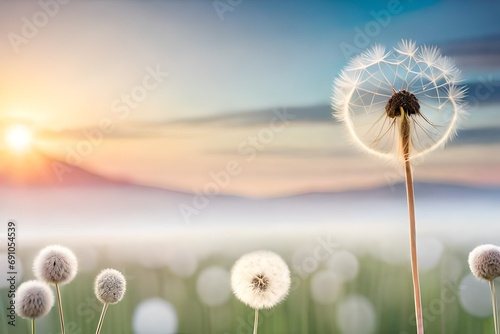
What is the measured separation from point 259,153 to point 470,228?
66cm

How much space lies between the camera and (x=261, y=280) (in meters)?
1.55

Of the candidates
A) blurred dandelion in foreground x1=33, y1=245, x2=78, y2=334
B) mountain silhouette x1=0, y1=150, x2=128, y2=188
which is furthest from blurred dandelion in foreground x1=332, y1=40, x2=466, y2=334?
blurred dandelion in foreground x1=33, y1=245, x2=78, y2=334

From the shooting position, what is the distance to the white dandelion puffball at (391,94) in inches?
63.7

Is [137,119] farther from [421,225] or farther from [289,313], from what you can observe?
[421,225]

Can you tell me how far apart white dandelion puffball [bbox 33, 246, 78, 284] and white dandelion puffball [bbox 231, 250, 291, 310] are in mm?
442

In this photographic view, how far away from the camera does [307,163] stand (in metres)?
1.76

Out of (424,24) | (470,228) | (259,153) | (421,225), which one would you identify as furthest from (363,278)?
(424,24)

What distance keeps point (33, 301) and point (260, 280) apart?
59 cm

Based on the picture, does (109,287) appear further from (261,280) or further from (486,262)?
(486,262)

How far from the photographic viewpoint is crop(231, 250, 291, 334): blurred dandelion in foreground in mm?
1547

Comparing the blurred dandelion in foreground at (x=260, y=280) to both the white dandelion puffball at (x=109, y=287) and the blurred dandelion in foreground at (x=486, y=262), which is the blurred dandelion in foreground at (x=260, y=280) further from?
the blurred dandelion in foreground at (x=486, y=262)

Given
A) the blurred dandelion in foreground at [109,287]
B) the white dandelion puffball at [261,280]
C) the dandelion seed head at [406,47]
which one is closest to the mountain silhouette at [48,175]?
the blurred dandelion in foreground at [109,287]

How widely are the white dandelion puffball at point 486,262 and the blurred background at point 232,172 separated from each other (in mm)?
215

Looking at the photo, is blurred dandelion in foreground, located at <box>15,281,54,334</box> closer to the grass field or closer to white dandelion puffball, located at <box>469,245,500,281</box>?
the grass field
